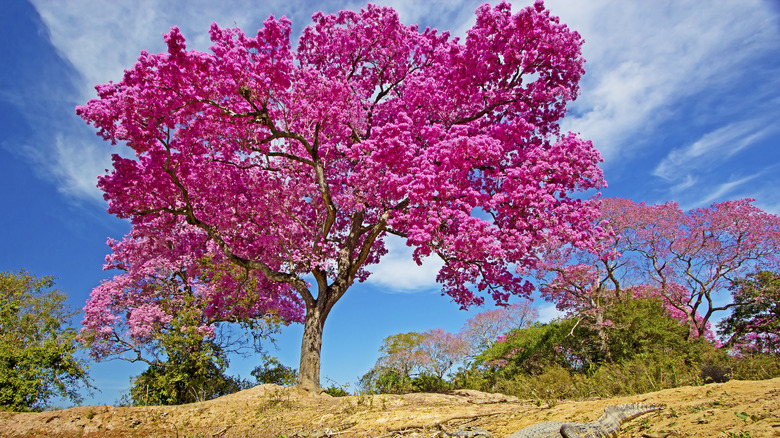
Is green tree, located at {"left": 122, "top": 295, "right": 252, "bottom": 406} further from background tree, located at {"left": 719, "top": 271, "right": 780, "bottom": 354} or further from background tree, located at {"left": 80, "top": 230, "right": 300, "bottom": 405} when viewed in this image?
background tree, located at {"left": 719, "top": 271, "right": 780, "bottom": 354}

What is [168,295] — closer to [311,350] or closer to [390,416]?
[311,350]

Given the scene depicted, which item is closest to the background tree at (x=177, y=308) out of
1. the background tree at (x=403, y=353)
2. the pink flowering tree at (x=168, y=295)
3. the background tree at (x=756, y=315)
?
the pink flowering tree at (x=168, y=295)

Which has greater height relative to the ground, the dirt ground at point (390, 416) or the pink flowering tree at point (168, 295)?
the pink flowering tree at point (168, 295)

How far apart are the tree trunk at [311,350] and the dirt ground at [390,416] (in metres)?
0.58

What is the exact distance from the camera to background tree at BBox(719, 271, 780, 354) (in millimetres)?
18922

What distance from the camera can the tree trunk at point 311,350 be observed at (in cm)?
1171

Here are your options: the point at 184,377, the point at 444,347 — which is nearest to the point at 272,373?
the point at 184,377

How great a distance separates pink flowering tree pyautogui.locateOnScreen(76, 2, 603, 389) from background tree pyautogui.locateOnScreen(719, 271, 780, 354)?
1440 centimetres

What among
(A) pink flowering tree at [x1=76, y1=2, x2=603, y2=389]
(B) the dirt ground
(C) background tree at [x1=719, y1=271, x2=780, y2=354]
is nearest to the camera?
(B) the dirt ground

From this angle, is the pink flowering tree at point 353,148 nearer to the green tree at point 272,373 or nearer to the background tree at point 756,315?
the green tree at point 272,373

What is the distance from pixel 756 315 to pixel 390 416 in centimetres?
2194

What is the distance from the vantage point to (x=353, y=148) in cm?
1175

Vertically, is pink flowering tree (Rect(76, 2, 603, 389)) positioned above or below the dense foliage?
above

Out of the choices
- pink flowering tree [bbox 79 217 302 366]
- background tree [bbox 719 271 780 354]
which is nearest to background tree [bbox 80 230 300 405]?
pink flowering tree [bbox 79 217 302 366]
